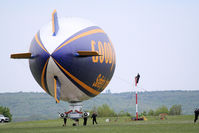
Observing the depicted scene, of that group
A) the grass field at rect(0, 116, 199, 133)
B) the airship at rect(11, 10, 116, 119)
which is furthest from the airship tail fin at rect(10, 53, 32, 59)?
the grass field at rect(0, 116, 199, 133)

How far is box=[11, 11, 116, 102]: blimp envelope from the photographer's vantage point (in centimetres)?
3816

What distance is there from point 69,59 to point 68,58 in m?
0.13

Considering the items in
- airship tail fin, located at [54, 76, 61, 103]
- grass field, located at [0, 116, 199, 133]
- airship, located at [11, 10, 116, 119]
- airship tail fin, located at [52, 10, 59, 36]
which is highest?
airship tail fin, located at [52, 10, 59, 36]

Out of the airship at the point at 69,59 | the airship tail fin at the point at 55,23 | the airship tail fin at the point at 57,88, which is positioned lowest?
the airship tail fin at the point at 57,88

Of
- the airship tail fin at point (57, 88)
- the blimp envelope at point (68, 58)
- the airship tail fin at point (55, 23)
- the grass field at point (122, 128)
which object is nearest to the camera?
the grass field at point (122, 128)

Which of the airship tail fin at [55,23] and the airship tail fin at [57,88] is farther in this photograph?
the airship tail fin at [57,88]

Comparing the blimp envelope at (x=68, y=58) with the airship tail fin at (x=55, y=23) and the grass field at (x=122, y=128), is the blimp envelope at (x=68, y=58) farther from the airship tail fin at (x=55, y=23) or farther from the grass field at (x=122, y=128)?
the grass field at (x=122, y=128)

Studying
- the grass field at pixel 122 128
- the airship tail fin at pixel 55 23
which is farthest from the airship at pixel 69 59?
the grass field at pixel 122 128

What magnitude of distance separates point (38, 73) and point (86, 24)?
20.8 feet

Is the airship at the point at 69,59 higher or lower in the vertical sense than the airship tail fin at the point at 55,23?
lower

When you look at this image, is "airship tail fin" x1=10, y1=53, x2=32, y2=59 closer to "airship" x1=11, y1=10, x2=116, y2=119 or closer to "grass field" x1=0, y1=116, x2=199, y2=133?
"airship" x1=11, y1=10, x2=116, y2=119

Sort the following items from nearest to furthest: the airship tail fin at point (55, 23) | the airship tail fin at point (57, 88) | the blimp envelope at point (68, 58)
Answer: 1. the blimp envelope at point (68, 58)
2. the airship tail fin at point (55, 23)
3. the airship tail fin at point (57, 88)

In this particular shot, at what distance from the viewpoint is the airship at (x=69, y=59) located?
125 feet

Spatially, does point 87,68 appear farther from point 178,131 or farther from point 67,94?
point 178,131
